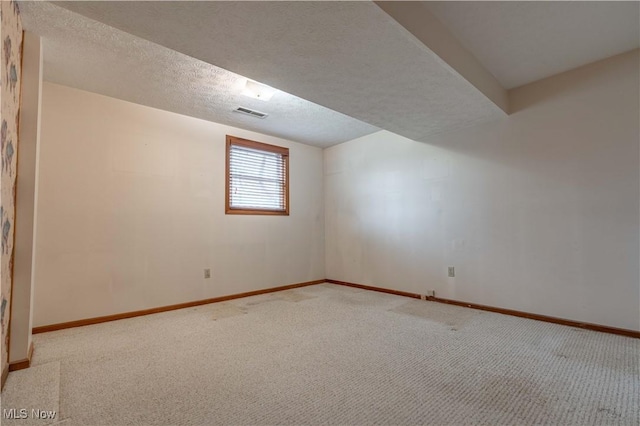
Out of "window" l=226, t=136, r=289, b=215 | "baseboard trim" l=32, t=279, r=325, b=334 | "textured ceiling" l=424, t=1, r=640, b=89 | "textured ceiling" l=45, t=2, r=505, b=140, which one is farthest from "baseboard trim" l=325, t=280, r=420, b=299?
"textured ceiling" l=424, t=1, r=640, b=89

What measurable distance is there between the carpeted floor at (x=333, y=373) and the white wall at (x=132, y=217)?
0.49 metres

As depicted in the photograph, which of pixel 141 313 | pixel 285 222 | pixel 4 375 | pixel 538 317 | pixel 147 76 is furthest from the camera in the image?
pixel 285 222

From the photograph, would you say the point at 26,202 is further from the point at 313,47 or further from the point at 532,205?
the point at 532,205

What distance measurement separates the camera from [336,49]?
6.34 feet

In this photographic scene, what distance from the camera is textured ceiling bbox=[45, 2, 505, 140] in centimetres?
160

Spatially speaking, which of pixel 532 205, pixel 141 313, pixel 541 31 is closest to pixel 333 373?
pixel 141 313

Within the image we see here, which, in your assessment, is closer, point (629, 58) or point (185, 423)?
point (185, 423)

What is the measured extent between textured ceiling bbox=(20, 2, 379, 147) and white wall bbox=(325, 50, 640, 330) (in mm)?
1419

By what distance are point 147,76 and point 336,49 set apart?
1.88 m

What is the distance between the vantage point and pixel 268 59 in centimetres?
205

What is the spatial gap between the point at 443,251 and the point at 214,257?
2.97 metres

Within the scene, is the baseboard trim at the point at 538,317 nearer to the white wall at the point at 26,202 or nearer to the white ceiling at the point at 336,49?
the white ceiling at the point at 336,49

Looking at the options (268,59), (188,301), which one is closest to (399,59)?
(268,59)

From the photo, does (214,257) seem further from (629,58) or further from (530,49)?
(629,58)
